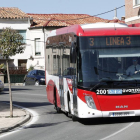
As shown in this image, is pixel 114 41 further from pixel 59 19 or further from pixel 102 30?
pixel 59 19

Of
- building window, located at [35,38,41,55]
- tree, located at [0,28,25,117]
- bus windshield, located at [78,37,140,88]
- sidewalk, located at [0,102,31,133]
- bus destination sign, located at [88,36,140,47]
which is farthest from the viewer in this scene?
building window, located at [35,38,41,55]

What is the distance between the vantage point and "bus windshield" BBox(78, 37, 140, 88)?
43.8ft

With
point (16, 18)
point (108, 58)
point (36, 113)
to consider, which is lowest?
point (36, 113)

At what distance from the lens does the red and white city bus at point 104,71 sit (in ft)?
43.4

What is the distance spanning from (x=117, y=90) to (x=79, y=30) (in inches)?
84.9

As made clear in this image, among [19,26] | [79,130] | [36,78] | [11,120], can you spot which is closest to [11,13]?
[19,26]

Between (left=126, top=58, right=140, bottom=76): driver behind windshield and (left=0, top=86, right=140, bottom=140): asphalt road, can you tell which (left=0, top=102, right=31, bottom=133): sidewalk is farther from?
(left=126, top=58, right=140, bottom=76): driver behind windshield

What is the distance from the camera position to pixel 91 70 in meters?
13.4

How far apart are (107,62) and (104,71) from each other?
11.2 inches

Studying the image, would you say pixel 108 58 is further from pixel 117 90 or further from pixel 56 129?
pixel 56 129

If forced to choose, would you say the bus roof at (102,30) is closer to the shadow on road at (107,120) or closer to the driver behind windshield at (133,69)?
the driver behind windshield at (133,69)

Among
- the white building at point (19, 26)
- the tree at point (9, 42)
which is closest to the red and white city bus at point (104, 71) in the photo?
the tree at point (9, 42)

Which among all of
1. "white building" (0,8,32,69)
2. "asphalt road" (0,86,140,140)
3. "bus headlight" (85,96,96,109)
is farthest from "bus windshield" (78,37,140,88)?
"white building" (0,8,32,69)

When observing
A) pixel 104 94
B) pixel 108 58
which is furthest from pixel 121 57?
pixel 104 94
